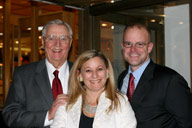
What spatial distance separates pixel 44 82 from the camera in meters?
2.75

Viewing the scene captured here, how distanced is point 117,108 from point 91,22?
8.87 ft

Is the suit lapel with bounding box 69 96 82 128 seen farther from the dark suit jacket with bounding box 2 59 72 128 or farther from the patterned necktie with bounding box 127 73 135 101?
the patterned necktie with bounding box 127 73 135 101

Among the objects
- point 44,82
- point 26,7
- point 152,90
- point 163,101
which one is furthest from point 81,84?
point 26,7

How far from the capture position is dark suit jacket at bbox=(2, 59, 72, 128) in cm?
254

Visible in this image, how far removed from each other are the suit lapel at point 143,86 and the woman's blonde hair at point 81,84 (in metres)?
0.21

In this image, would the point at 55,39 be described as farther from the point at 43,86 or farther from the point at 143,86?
the point at 143,86

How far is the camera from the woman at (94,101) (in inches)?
96.7

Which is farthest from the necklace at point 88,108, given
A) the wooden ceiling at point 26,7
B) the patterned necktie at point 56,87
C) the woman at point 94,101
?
the wooden ceiling at point 26,7

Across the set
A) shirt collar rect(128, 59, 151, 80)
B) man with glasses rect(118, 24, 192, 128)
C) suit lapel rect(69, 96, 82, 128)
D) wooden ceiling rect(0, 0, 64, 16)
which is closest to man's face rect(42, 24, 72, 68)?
suit lapel rect(69, 96, 82, 128)

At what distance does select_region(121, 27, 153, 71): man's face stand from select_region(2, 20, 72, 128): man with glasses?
59 centimetres

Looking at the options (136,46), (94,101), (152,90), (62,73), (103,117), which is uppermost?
(136,46)

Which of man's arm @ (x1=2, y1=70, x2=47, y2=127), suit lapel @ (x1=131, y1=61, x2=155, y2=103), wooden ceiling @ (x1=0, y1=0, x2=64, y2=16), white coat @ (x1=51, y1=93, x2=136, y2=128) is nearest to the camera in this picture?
white coat @ (x1=51, y1=93, x2=136, y2=128)

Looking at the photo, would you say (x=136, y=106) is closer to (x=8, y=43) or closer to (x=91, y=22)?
(x=91, y=22)

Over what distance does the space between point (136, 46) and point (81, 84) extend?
65 cm
